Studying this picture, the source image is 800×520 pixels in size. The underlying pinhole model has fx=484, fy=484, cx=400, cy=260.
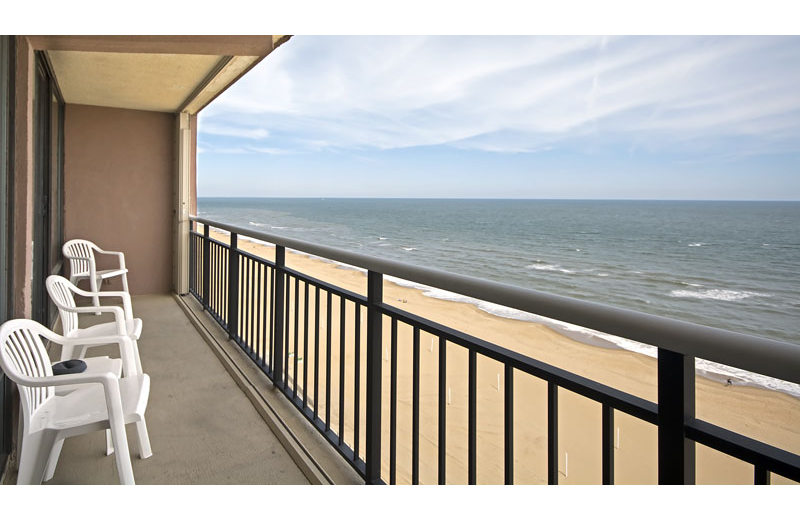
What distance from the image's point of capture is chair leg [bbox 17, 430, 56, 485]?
55.1 inches

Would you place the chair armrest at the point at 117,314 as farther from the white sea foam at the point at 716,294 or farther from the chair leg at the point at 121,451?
the white sea foam at the point at 716,294

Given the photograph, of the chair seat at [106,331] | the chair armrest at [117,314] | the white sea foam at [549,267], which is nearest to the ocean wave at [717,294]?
the white sea foam at [549,267]

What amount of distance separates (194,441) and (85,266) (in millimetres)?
3431

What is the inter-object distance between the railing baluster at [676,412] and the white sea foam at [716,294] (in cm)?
1707

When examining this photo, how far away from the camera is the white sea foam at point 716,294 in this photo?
1526cm

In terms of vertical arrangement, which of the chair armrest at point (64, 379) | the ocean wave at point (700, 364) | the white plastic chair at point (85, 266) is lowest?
the ocean wave at point (700, 364)

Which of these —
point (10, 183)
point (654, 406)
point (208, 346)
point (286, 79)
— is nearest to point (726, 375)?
point (208, 346)

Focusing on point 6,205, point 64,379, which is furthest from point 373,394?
point 6,205

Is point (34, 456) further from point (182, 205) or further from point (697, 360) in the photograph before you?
point (697, 360)

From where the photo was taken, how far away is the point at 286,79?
36.6m

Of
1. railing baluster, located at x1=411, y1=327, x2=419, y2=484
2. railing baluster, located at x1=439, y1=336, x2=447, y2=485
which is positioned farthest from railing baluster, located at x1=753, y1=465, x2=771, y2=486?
railing baluster, located at x1=411, y1=327, x2=419, y2=484

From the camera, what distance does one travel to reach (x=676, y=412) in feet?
2.32

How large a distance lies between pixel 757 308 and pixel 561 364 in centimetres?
1056

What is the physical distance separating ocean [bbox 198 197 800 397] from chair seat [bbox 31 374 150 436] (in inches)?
315
